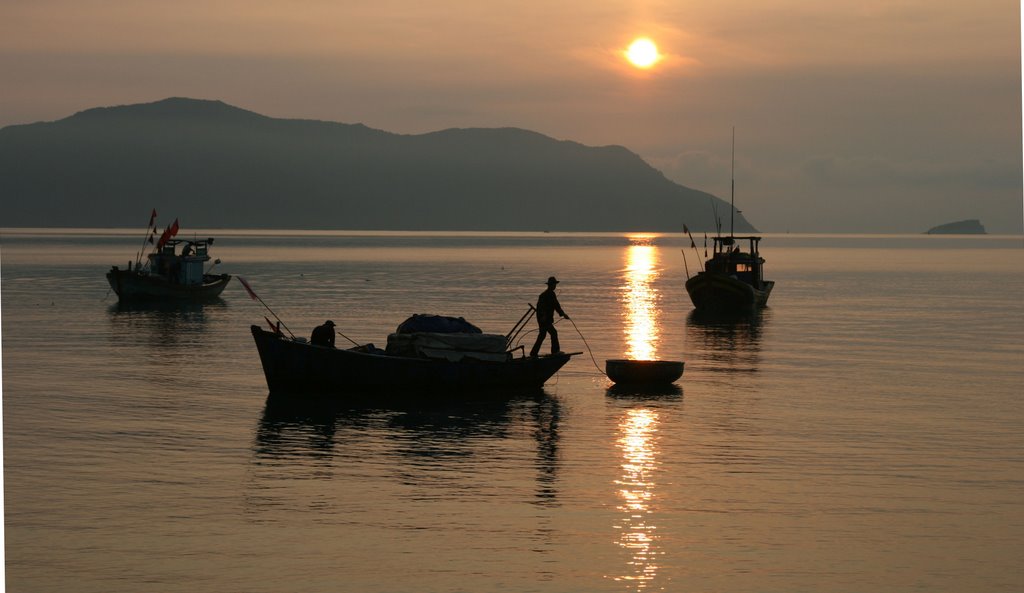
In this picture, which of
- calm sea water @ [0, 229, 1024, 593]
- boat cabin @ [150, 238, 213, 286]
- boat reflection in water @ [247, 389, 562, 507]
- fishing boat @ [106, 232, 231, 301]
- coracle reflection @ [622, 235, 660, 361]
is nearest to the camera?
calm sea water @ [0, 229, 1024, 593]

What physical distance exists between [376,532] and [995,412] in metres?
17.2

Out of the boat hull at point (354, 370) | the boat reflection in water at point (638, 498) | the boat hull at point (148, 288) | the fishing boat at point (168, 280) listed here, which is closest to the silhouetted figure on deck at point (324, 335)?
the boat hull at point (354, 370)

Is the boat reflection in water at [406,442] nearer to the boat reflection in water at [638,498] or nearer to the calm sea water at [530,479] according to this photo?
the calm sea water at [530,479]

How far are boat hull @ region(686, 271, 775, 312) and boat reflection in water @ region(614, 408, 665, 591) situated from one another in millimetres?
36510

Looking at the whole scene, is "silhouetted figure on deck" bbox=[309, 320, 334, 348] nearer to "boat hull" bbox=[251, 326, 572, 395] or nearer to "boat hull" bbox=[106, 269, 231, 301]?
"boat hull" bbox=[251, 326, 572, 395]

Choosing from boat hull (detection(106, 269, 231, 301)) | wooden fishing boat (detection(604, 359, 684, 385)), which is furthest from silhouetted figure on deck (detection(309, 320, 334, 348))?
boat hull (detection(106, 269, 231, 301))

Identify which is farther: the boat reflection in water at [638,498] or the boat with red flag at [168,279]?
the boat with red flag at [168,279]

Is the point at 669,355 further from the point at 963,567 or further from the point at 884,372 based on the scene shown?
the point at 963,567

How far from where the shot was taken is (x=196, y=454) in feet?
73.1

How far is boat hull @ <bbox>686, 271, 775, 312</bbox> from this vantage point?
63250 millimetres

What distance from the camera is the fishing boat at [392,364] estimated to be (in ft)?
94.8

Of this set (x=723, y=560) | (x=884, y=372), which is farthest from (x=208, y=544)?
(x=884, y=372)

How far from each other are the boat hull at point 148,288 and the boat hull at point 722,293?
25.2m

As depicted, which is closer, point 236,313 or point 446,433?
→ point 446,433
